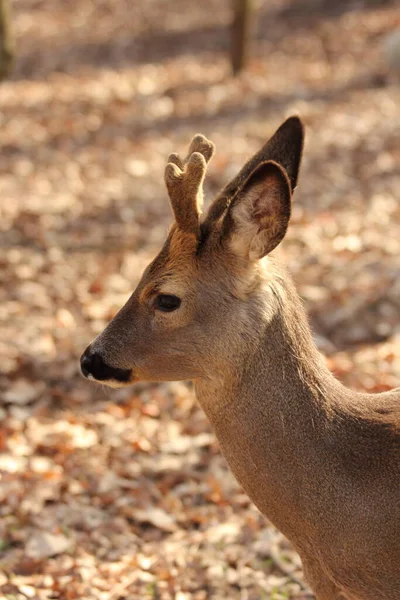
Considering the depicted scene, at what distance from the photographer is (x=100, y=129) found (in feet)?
39.4

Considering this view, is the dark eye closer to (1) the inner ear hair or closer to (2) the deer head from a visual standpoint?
(2) the deer head

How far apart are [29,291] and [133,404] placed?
5.79 feet

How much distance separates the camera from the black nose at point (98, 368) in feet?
12.1

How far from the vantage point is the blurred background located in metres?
5.17

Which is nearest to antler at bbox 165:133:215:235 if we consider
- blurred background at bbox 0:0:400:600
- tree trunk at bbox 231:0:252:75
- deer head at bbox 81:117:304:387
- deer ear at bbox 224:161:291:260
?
deer head at bbox 81:117:304:387

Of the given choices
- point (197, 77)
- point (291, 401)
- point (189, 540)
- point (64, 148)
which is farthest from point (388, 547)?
point (197, 77)

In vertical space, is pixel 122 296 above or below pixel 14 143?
below

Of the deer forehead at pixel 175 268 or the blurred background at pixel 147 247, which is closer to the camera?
the deer forehead at pixel 175 268

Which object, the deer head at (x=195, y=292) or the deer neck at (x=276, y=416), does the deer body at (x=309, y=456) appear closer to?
the deer neck at (x=276, y=416)

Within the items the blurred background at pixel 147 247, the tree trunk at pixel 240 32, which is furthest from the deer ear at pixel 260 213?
the tree trunk at pixel 240 32

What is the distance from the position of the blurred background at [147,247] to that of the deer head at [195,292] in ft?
5.52

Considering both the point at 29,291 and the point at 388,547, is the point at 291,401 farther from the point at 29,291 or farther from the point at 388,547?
the point at 29,291

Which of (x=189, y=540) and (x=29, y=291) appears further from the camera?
(x=29, y=291)

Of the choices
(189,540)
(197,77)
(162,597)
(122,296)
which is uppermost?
(197,77)
